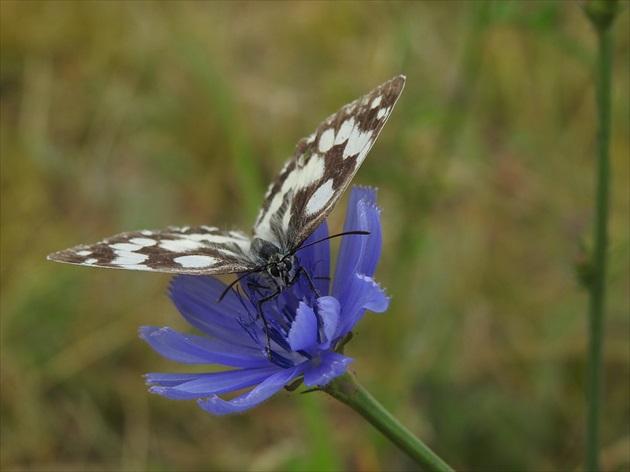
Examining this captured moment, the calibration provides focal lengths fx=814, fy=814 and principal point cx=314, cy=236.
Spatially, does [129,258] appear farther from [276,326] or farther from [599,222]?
[599,222]

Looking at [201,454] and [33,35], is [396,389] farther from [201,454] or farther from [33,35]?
[33,35]

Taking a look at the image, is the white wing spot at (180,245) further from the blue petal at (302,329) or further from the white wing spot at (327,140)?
the blue petal at (302,329)

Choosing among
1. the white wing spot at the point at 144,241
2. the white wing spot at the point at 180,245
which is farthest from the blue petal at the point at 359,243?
the white wing spot at the point at 144,241

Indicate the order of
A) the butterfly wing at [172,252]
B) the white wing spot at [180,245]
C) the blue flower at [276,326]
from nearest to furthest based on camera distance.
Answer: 1. the blue flower at [276,326]
2. the butterfly wing at [172,252]
3. the white wing spot at [180,245]

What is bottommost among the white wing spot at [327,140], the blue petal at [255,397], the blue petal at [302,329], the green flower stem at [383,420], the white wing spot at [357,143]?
the green flower stem at [383,420]

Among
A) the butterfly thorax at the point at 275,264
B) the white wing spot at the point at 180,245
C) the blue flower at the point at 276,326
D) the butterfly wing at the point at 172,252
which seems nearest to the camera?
the blue flower at the point at 276,326

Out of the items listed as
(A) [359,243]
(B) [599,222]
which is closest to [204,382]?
(A) [359,243]

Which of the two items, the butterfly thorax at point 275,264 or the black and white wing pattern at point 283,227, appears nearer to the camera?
the black and white wing pattern at point 283,227
